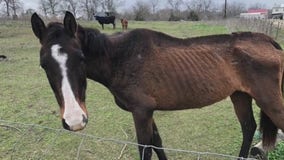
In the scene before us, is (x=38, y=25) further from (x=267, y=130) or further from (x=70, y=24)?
(x=267, y=130)

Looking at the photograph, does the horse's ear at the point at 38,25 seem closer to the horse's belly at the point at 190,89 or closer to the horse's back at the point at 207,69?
the horse's back at the point at 207,69

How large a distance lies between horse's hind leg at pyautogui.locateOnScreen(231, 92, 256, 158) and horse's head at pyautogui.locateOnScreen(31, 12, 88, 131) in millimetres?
1650

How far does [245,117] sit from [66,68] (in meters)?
2.00

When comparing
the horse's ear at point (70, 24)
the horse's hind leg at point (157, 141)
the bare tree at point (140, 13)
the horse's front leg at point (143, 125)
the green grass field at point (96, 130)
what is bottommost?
the bare tree at point (140, 13)

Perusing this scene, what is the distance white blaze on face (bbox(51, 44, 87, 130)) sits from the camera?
7.46 ft

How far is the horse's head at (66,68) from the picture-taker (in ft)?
7.54

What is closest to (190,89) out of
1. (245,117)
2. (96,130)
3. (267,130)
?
(245,117)

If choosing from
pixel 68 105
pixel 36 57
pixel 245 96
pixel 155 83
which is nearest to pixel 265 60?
pixel 245 96

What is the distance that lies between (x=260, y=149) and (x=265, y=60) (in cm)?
99

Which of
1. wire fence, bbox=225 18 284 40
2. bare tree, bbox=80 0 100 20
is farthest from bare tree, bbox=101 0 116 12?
wire fence, bbox=225 18 284 40

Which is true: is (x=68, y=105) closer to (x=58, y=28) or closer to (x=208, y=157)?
(x=58, y=28)

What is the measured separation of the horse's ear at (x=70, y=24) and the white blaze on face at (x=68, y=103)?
0.66 feet

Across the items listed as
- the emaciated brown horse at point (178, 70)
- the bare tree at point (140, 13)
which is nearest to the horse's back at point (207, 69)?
the emaciated brown horse at point (178, 70)

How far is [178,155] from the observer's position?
148 inches
